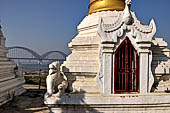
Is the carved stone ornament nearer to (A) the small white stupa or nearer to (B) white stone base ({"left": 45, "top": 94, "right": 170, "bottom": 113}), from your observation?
(A) the small white stupa

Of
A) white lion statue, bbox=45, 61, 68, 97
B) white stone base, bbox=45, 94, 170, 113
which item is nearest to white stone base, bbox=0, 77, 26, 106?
white lion statue, bbox=45, 61, 68, 97

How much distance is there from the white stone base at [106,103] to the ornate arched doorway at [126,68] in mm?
449

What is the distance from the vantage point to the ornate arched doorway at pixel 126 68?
7.20m

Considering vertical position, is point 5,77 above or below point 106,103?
above

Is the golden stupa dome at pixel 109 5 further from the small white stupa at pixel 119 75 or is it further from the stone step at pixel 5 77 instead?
the stone step at pixel 5 77

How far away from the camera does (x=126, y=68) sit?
284 inches

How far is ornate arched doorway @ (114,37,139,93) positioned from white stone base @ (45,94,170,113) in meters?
0.45

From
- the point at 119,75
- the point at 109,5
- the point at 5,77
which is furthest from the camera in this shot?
the point at 5,77

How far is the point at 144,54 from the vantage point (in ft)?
23.7

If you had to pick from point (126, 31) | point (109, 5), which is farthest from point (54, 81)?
point (109, 5)

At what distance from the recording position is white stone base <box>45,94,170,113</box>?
6731mm

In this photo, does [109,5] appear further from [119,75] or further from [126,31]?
[119,75]

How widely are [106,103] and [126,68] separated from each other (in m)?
1.91

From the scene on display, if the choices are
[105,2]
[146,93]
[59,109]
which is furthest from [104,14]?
[59,109]
